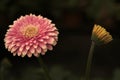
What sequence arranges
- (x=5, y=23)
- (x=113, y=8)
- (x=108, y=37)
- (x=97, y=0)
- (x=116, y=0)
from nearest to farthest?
(x=108, y=37) < (x=97, y=0) < (x=113, y=8) < (x=116, y=0) < (x=5, y=23)

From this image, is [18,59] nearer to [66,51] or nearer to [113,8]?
[66,51]

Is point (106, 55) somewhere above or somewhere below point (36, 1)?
below

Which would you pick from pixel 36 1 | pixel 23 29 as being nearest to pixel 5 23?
pixel 36 1

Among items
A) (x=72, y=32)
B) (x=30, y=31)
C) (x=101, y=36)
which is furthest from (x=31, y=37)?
(x=72, y=32)

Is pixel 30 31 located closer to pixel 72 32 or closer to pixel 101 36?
pixel 101 36

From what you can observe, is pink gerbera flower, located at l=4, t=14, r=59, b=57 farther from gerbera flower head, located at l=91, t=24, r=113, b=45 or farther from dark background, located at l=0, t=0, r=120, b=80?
dark background, located at l=0, t=0, r=120, b=80
